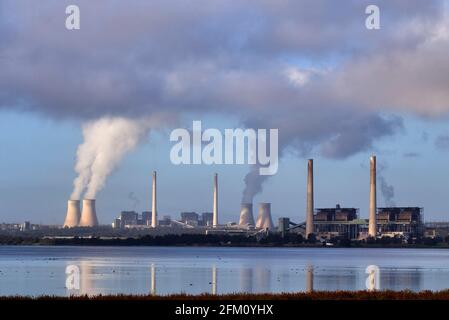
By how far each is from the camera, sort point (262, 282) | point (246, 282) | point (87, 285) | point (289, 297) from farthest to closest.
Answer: point (246, 282)
point (262, 282)
point (87, 285)
point (289, 297)

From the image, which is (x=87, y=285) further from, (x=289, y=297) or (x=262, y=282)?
(x=289, y=297)

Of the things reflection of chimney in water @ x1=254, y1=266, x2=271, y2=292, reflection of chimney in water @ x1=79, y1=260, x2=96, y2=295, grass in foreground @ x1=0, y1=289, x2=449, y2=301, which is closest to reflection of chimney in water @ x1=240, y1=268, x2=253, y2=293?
reflection of chimney in water @ x1=254, y1=266, x2=271, y2=292

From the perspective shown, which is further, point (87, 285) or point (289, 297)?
point (87, 285)

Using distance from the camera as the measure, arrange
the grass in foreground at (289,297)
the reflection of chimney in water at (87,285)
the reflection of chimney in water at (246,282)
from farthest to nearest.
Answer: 1. the reflection of chimney in water at (246,282)
2. the reflection of chimney in water at (87,285)
3. the grass in foreground at (289,297)

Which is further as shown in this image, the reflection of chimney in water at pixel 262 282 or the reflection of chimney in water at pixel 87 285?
the reflection of chimney in water at pixel 262 282

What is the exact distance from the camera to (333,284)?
73.0m

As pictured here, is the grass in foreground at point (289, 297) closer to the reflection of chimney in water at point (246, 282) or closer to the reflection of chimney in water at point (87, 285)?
the reflection of chimney in water at point (87, 285)

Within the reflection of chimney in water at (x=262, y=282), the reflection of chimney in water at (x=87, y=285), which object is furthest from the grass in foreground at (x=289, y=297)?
the reflection of chimney in water at (x=262, y=282)

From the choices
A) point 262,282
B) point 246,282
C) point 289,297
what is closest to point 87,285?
point 246,282

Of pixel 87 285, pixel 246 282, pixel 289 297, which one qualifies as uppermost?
pixel 289 297

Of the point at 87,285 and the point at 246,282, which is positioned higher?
the point at 87,285
